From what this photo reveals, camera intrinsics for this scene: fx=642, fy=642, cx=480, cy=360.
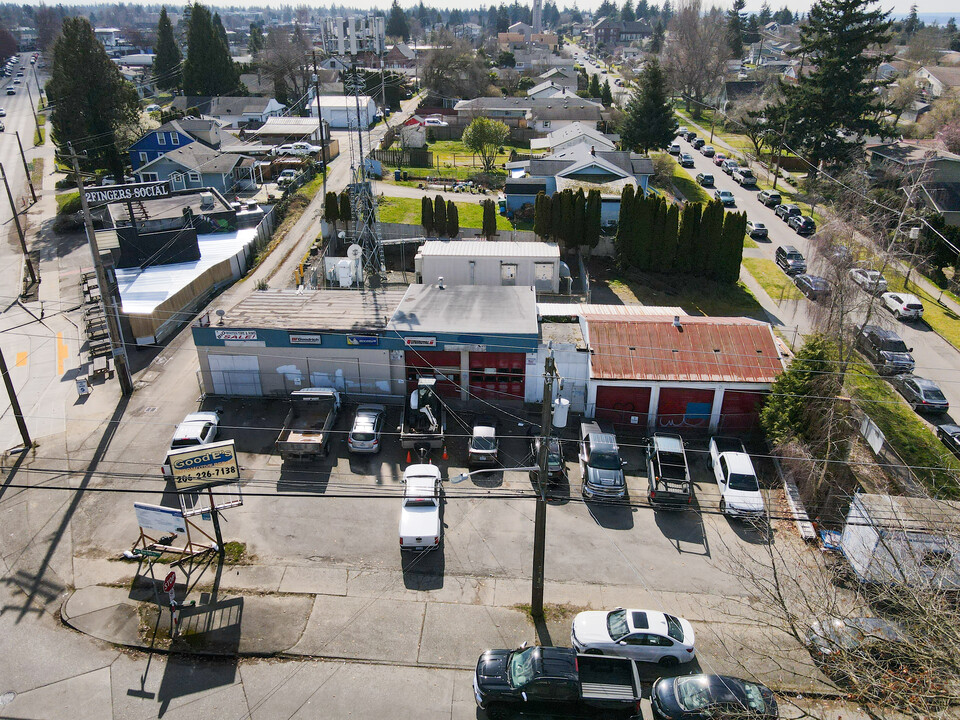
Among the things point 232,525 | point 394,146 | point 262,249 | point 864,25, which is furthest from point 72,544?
point 864,25

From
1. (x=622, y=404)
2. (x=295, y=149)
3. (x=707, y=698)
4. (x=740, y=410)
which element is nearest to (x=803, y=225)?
(x=740, y=410)

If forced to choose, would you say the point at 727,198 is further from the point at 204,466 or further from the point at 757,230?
the point at 204,466

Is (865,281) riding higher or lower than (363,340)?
higher

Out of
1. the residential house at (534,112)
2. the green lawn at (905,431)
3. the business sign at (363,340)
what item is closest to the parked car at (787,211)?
the green lawn at (905,431)

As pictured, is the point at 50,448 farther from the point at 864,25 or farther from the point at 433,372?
the point at 864,25

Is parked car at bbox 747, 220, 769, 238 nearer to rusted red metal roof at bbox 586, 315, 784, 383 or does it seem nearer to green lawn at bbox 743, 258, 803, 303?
green lawn at bbox 743, 258, 803, 303

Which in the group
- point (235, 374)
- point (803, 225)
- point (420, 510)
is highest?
point (803, 225)

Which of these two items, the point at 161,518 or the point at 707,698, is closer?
the point at 707,698
